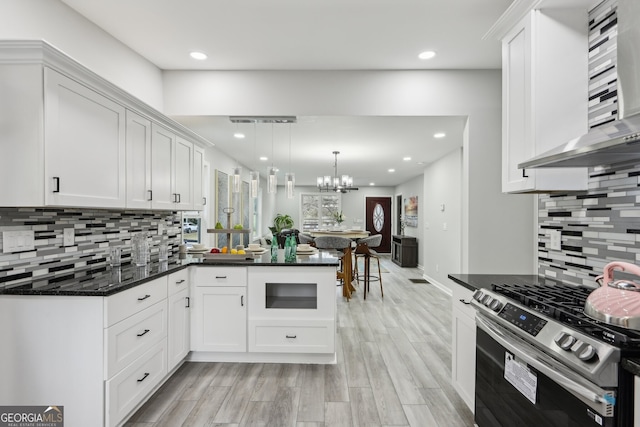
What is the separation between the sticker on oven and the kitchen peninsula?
4.74ft

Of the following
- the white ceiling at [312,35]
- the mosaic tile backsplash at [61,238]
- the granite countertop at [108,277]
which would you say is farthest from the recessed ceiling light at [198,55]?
the granite countertop at [108,277]

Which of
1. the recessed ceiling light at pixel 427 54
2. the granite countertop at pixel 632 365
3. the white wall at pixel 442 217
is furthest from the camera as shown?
the white wall at pixel 442 217

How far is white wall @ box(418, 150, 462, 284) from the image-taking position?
500 cm

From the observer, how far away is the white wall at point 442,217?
5.00 metres

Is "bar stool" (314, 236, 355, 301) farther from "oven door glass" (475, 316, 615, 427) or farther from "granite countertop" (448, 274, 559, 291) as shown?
"oven door glass" (475, 316, 615, 427)

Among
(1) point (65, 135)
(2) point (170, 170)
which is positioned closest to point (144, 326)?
(1) point (65, 135)

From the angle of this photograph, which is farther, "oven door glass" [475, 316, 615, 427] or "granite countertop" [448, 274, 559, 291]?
"granite countertop" [448, 274, 559, 291]

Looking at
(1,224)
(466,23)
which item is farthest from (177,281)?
(466,23)

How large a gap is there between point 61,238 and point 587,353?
2.79 meters

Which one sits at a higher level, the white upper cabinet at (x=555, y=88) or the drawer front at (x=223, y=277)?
the white upper cabinet at (x=555, y=88)

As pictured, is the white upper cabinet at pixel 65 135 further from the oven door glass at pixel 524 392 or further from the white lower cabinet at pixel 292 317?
the oven door glass at pixel 524 392

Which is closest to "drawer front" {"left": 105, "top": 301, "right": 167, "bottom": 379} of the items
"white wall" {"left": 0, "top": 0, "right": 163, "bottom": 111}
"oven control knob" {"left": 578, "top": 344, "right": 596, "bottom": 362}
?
"white wall" {"left": 0, "top": 0, "right": 163, "bottom": 111}

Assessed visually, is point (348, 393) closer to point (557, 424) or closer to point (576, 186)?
point (557, 424)

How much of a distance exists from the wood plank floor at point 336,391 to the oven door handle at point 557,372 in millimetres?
931
